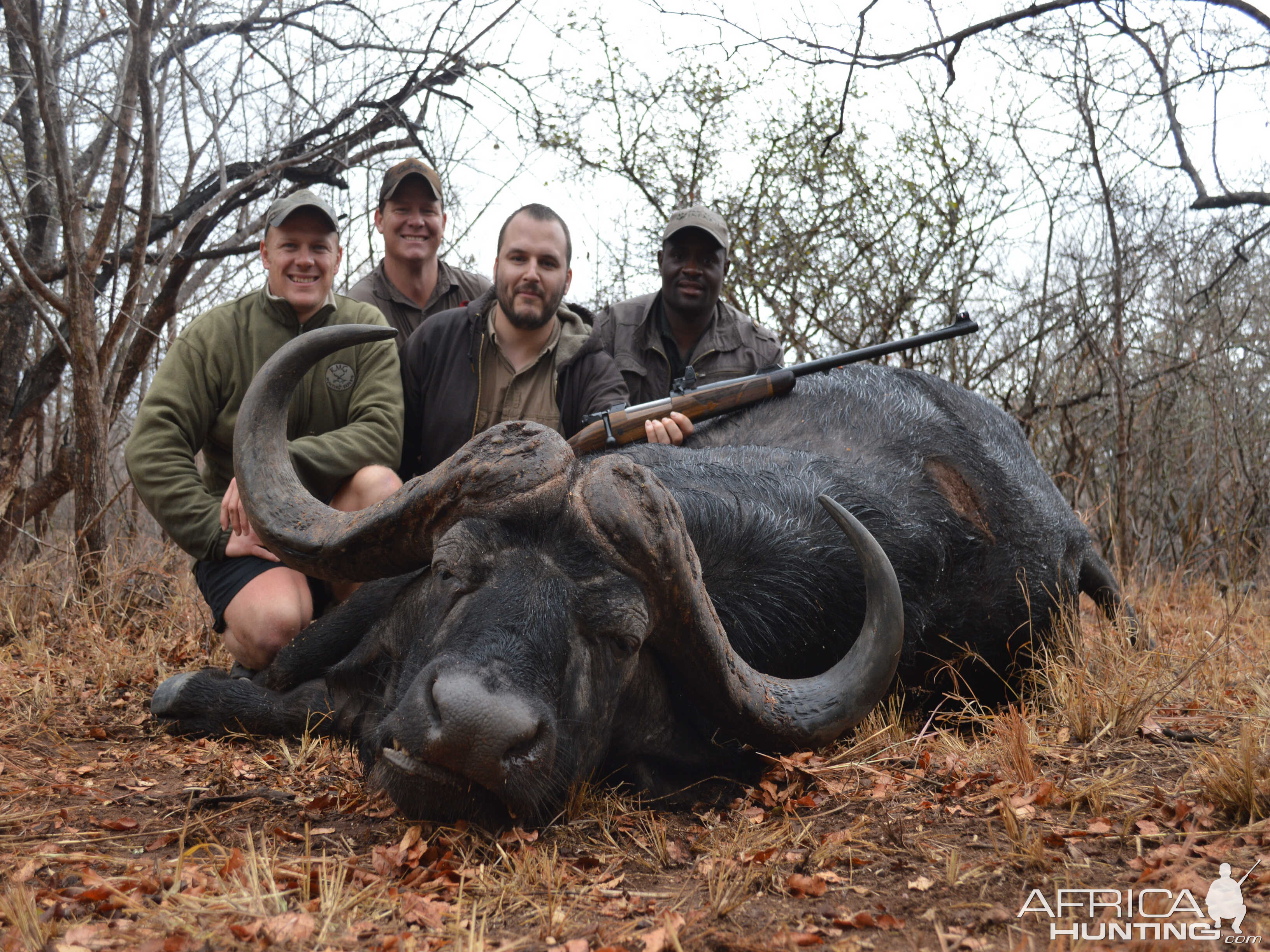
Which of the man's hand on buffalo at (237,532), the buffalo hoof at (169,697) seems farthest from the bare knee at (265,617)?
the buffalo hoof at (169,697)

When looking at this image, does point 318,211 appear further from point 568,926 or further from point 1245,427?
point 1245,427

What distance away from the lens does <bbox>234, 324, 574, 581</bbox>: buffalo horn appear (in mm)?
2711

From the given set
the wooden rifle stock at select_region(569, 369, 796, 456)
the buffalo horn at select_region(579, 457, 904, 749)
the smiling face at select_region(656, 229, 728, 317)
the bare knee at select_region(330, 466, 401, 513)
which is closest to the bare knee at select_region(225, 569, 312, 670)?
the bare knee at select_region(330, 466, 401, 513)

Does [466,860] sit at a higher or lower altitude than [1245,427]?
lower

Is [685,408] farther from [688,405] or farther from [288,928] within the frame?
[288,928]

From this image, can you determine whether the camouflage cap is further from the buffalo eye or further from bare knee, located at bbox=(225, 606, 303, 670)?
the buffalo eye

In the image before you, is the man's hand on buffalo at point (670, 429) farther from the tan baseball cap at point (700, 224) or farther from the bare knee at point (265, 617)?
the tan baseball cap at point (700, 224)

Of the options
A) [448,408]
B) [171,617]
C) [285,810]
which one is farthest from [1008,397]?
[285,810]

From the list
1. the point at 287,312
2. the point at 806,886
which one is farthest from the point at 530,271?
the point at 806,886

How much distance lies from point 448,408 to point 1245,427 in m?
6.75

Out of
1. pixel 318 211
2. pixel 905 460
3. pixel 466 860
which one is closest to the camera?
pixel 466 860

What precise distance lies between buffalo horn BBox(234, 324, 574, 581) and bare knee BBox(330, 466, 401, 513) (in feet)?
2.75

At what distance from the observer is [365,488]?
4.11 meters

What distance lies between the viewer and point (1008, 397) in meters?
8.34
